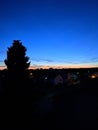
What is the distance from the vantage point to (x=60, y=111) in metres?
14.2

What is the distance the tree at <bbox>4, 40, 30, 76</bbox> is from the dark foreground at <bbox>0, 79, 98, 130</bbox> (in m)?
6.21

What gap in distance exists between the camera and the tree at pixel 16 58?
23.5 m

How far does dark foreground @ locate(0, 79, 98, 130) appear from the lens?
12.7 meters

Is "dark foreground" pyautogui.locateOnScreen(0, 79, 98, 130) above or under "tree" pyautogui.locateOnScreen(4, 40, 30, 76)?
under

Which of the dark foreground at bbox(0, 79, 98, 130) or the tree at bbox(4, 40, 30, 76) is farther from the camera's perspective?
the tree at bbox(4, 40, 30, 76)

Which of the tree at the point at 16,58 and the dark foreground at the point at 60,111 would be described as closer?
the dark foreground at the point at 60,111

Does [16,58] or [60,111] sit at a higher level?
[16,58]

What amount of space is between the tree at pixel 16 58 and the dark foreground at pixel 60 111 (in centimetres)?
621

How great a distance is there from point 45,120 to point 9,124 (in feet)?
9.06

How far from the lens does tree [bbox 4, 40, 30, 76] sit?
23.5 metres

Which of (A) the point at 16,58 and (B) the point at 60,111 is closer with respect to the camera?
(B) the point at 60,111

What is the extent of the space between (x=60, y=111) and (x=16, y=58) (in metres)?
11.4

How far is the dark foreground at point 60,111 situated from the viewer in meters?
12.7

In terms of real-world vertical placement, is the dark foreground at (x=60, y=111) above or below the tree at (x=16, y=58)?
below
